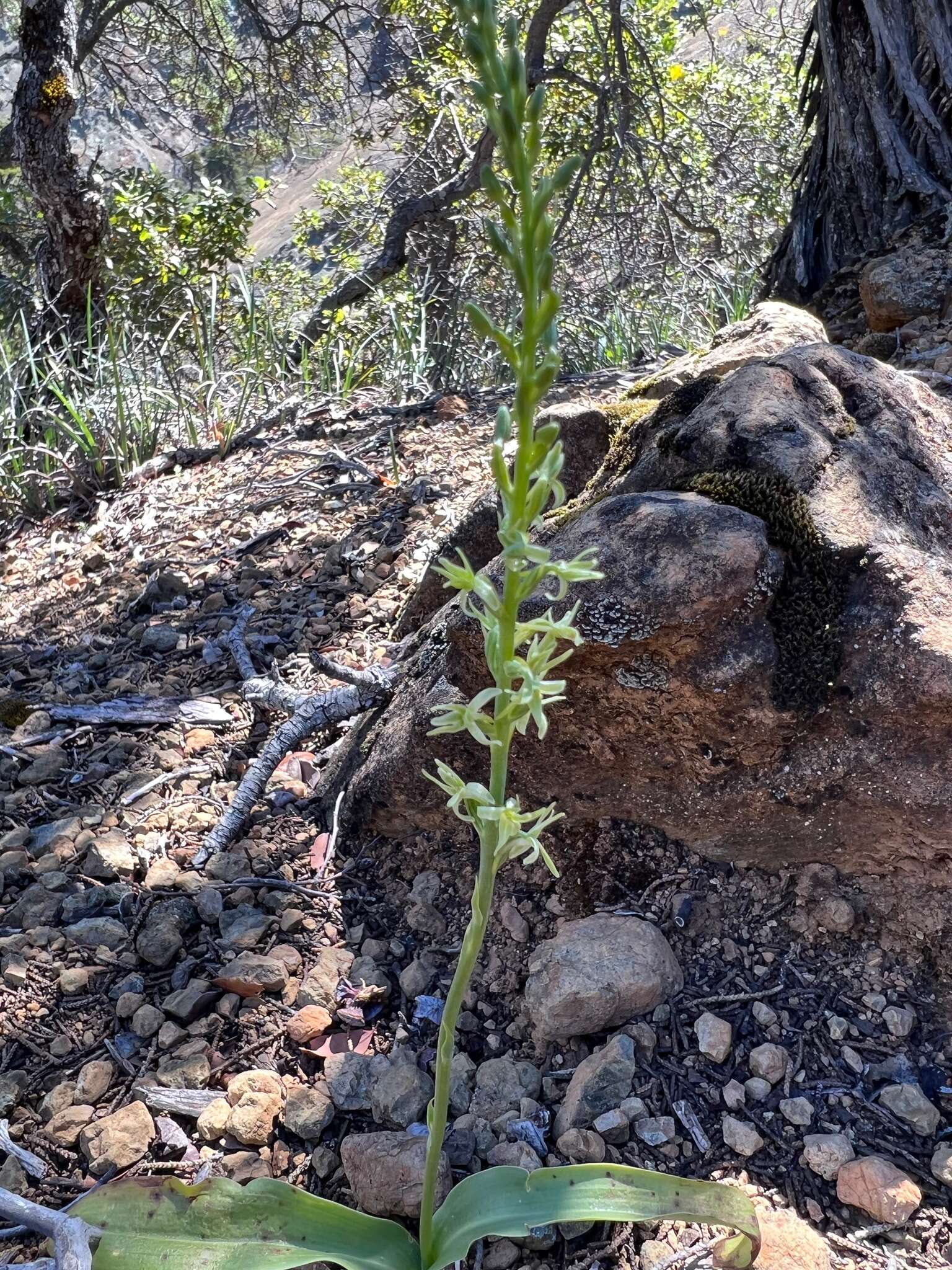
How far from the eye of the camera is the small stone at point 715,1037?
1.85 metres

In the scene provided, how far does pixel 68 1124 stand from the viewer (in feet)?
6.13

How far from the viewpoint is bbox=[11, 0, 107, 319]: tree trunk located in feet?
19.9

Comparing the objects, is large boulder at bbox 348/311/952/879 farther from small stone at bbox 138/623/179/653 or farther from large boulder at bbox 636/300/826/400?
small stone at bbox 138/623/179/653

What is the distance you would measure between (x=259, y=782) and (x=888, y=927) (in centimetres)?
160

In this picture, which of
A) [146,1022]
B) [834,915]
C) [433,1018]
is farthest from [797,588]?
[146,1022]

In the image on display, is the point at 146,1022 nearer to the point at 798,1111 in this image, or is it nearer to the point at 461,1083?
the point at 461,1083

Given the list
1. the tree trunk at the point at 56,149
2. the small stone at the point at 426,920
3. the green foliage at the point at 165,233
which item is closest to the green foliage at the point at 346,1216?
the small stone at the point at 426,920

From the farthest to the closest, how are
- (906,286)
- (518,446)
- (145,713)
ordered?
1. (906,286)
2. (145,713)
3. (518,446)

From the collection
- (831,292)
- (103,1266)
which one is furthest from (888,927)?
(831,292)

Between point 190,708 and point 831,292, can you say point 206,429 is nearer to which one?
point 190,708

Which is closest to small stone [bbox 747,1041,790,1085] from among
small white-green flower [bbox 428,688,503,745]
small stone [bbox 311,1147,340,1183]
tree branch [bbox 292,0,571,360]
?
small stone [bbox 311,1147,340,1183]

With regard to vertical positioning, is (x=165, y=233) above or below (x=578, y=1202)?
above

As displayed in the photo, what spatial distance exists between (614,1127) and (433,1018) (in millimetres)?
453

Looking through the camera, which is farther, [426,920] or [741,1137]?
[426,920]
